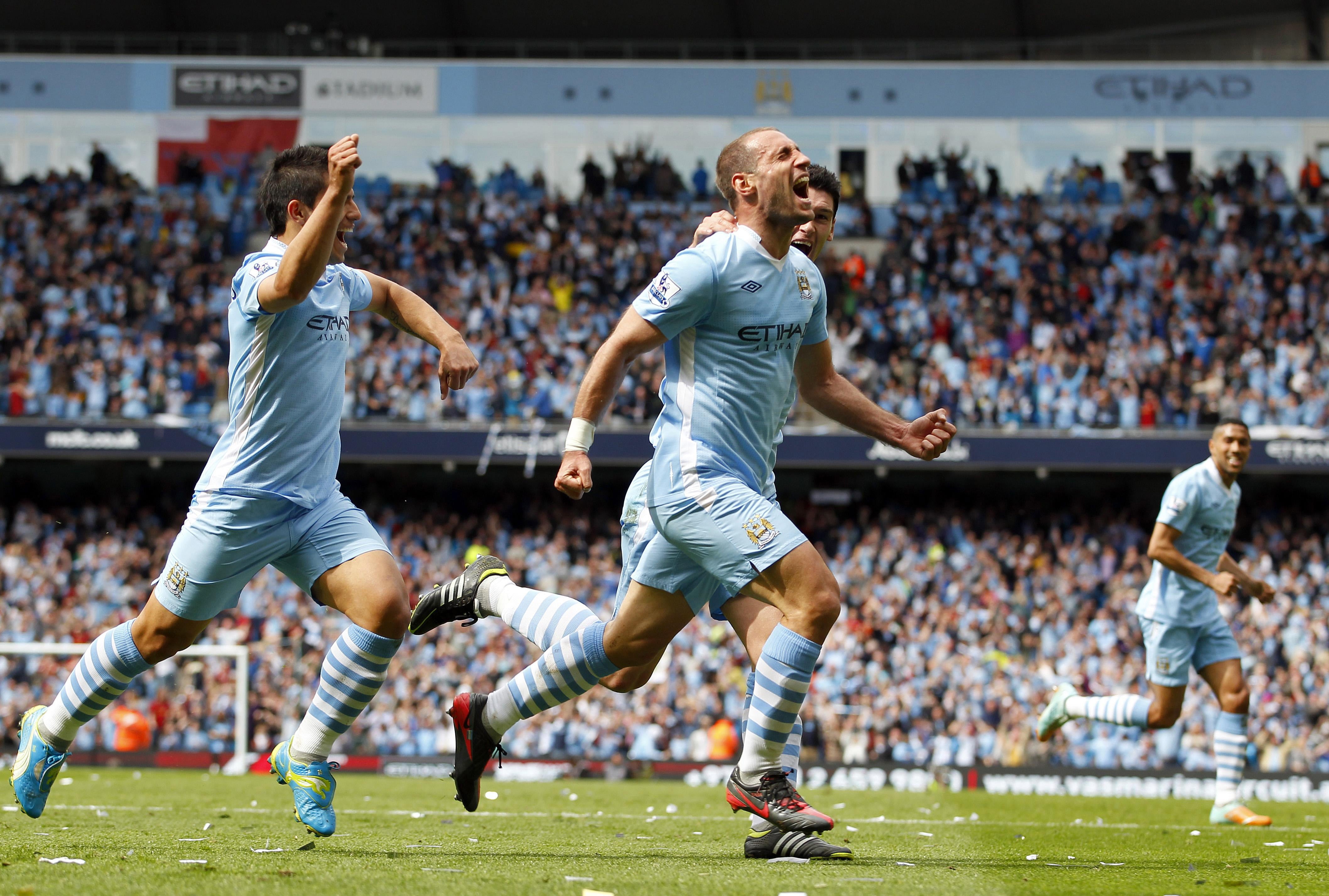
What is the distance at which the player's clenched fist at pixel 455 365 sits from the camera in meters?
5.41

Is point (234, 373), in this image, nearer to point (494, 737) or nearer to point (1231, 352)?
point (494, 737)

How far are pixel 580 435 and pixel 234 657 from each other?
46.7ft

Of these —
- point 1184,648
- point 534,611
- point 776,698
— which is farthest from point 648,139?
point 776,698

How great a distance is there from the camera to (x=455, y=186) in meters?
29.2

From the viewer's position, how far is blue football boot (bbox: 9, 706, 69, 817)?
5680mm

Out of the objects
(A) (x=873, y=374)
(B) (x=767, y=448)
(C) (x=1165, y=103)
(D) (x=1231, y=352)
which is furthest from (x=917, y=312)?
(B) (x=767, y=448)

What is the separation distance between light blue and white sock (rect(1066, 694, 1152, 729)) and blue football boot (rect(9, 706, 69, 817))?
24.5 ft

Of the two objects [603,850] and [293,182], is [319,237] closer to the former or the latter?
[293,182]

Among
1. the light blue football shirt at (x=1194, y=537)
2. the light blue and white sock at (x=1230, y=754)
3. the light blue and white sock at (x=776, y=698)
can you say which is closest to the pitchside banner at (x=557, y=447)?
the light blue football shirt at (x=1194, y=537)

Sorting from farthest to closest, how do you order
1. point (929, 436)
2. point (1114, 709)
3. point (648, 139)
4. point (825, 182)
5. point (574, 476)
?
point (648, 139) → point (1114, 709) → point (825, 182) → point (929, 436) → point (574, 476)

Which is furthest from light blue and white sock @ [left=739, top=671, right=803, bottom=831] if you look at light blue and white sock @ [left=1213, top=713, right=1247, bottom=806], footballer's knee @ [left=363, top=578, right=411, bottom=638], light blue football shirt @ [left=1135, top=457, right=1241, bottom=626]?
light blue and white sock @ [left=1213, top=713, right=1247, bottom=806]

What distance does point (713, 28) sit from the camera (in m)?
31.6

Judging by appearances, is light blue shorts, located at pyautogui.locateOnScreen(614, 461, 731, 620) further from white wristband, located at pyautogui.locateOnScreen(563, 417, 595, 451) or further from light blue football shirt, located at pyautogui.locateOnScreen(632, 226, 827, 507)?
white wristband, located at pyautogui.locateOnScreen(563, 417, 595, 451)

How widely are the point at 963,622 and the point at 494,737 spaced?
636 inches
